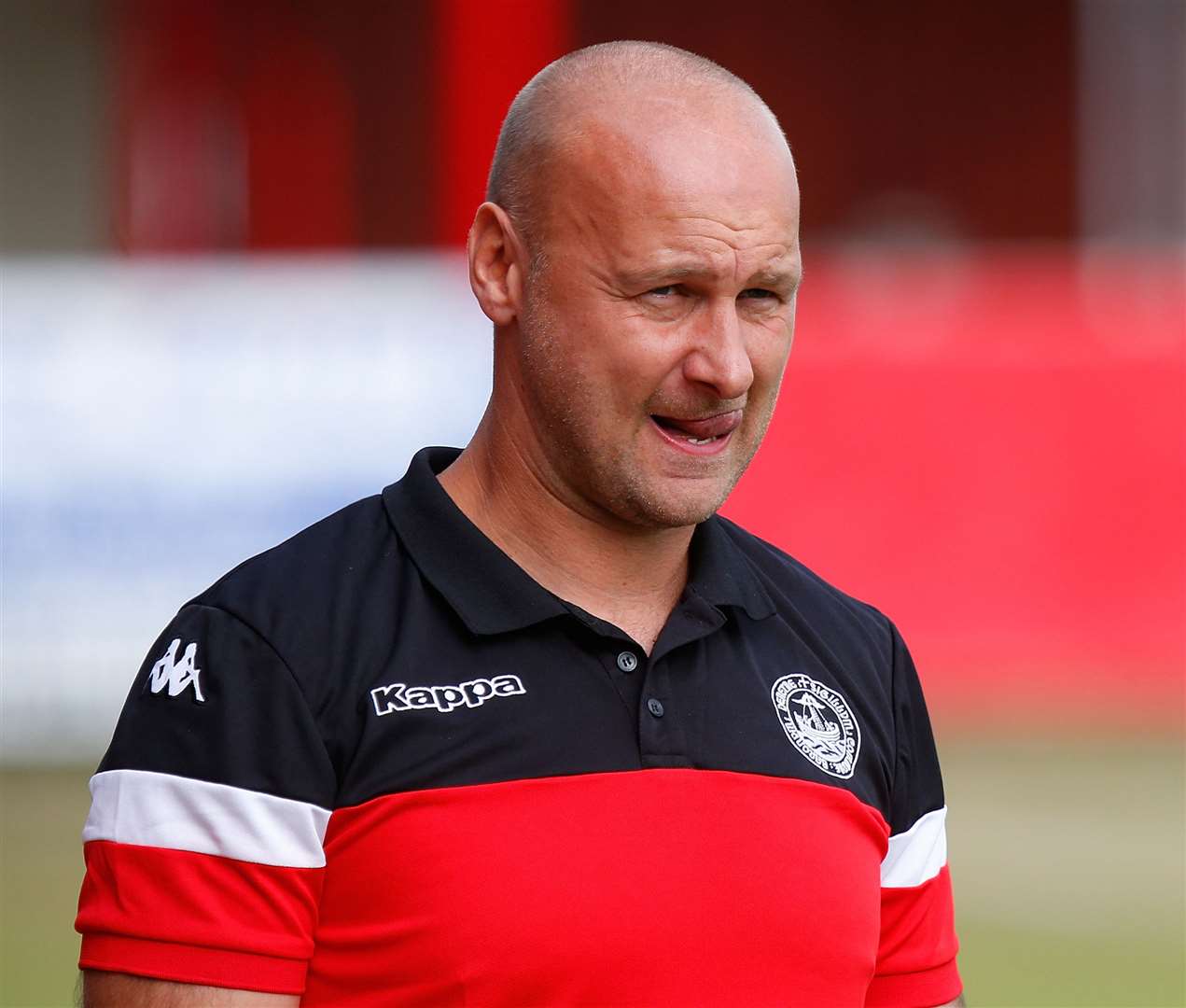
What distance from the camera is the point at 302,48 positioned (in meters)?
12.6

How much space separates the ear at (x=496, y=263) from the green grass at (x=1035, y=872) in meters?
3.45

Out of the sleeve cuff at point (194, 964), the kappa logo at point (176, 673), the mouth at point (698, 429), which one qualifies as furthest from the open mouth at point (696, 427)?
the sleeve cuff at point (194, 964)

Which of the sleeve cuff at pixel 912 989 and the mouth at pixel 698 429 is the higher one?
the mouth at pixel 698 429

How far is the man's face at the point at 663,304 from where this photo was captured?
2.13m

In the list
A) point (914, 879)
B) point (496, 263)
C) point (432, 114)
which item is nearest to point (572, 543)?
point (496, 263)

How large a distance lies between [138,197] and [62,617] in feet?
16.3

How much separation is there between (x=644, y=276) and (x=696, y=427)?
187 mm

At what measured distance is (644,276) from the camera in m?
2.12

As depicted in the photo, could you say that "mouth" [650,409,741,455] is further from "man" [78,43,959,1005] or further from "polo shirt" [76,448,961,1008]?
"polo shirt" [76,448,961,1008]

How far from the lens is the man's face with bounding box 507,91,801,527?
6.98ft

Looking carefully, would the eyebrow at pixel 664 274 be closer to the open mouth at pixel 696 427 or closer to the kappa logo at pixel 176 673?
the open mouth at pixel 696 427

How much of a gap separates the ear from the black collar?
213 millimetres

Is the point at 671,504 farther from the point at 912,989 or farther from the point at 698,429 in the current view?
the point at 912,989

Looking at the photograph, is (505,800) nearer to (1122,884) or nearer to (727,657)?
(727,657)
